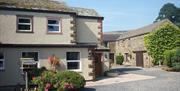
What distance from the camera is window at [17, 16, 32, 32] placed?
77.8ft

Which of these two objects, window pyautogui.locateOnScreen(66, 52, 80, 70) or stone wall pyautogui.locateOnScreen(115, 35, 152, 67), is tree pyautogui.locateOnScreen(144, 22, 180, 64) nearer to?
stone wall pyautogui.locateOnScreen(115, 35, 152, 67)

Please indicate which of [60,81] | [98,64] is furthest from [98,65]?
[60,81]

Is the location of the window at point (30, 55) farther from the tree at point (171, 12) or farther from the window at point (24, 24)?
the tree at point (171, 12)

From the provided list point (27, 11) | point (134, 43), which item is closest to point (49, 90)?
point (27, 11)

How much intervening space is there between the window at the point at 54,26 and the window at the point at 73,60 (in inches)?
96.4

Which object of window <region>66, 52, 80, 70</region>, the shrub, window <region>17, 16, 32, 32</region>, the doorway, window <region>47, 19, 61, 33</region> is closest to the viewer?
window <region>17, 16, 32, 32</region>

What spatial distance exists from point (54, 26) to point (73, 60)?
3.41 metres

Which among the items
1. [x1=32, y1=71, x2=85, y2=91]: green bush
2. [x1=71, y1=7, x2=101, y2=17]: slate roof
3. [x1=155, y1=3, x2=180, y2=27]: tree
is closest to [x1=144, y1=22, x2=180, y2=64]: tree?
[x1=71, y1=7, x2=101, y2=17]: slate roof

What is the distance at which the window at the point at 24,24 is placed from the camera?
23709mm

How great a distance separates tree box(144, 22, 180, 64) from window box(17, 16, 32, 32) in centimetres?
2352

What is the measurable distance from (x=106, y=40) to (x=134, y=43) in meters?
16.1

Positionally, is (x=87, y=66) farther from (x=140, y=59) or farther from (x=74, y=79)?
(x=140, y=59)

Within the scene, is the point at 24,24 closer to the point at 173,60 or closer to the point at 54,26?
the point at 54,26

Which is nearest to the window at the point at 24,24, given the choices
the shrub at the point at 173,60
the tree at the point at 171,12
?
the shrub at the point at 173,60
